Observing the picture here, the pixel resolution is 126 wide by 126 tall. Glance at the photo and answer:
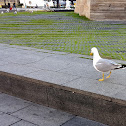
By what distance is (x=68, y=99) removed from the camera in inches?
196

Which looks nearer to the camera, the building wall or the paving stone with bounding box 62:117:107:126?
the paving stone with bounding box 62:117:107:126

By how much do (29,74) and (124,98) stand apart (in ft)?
8.17

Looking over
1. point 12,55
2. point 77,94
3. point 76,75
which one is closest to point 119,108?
point 77,94

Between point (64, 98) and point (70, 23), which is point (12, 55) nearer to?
point (64, 98)

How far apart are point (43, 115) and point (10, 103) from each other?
1093 mm

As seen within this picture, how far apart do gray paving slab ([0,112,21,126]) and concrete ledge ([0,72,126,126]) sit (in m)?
0.86

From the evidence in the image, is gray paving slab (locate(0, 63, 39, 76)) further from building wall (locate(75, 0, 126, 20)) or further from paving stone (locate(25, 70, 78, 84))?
building wall (locate(75, 0, 126, 20))

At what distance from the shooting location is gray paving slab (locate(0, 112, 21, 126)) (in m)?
4.71

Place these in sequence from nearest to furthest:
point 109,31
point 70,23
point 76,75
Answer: point 76,75 < point 109,31 < point 70,23

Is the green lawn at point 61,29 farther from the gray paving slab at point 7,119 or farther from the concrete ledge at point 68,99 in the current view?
the gray paving slab at point 7,119

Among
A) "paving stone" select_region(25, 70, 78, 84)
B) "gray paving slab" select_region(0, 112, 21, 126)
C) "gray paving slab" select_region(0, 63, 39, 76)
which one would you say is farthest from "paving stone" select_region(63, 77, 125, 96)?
"gray paving slab" select_region(0, 63, 39, 76)

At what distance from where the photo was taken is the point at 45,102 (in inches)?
216

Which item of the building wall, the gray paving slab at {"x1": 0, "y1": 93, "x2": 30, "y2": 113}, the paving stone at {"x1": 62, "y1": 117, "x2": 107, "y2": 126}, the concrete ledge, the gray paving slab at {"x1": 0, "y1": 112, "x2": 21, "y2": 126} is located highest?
the building wall

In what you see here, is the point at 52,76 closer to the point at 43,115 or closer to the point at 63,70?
the point at 63,70
